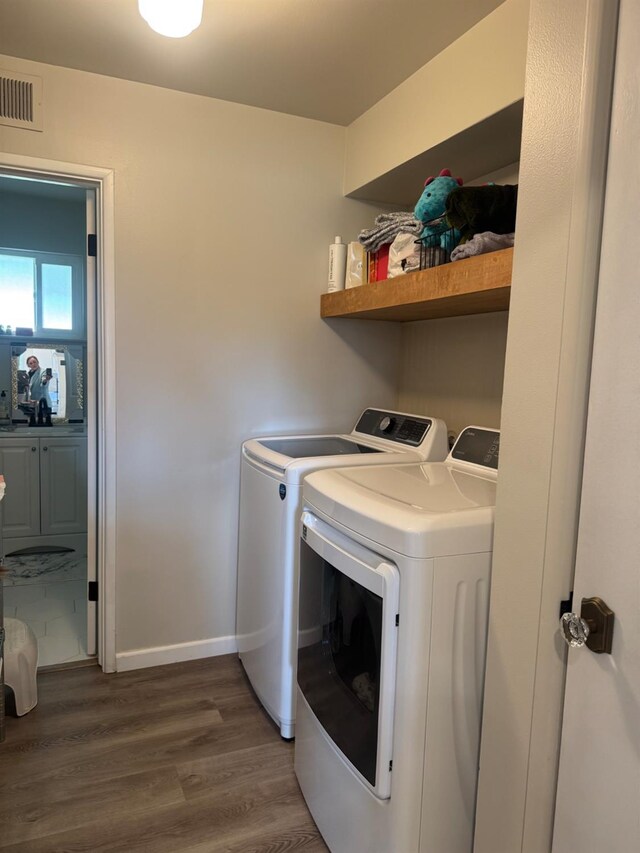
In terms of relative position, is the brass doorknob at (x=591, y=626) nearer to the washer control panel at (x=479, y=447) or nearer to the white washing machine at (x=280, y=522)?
the washer control panel at (x=479, y=447)

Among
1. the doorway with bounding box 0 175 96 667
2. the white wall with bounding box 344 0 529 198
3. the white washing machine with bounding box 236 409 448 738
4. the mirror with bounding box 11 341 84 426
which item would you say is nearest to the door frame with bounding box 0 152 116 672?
Answer: the white washing machine with bounding box 236 409 448 738

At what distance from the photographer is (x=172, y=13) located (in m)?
1.42

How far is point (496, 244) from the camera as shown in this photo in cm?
154

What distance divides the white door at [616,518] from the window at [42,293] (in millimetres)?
3932

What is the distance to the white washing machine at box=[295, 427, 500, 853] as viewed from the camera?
1189mm

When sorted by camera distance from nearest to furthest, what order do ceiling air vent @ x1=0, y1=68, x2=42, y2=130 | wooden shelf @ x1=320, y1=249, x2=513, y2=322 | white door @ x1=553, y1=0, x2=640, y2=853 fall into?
white door @ x1=553, y1=0, x2=640, y2=853 → wooden shelf @ x1=320, y1=249, x2=513, y2=322 → ceiling air vent @ x1=0, y1=68, x2=42, y2=130

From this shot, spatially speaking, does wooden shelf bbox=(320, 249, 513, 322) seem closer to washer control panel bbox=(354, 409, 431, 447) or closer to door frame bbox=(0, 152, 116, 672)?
washer control panel bbox=(354, 409, 431, 447)

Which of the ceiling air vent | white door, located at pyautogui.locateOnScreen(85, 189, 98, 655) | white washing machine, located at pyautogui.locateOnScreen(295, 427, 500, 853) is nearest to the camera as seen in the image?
white washing machine, located at pyautogui.locateOnScreen(295, 427, 500, 853)

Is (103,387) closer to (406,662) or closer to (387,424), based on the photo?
(387,424)

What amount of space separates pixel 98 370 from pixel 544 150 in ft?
6.09

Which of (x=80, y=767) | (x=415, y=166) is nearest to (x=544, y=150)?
(x=415, y=166)

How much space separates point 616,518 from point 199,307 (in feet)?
6.12

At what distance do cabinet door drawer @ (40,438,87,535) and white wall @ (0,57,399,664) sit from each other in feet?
5.96

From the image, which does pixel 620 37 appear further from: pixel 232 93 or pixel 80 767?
pixel 80 767
